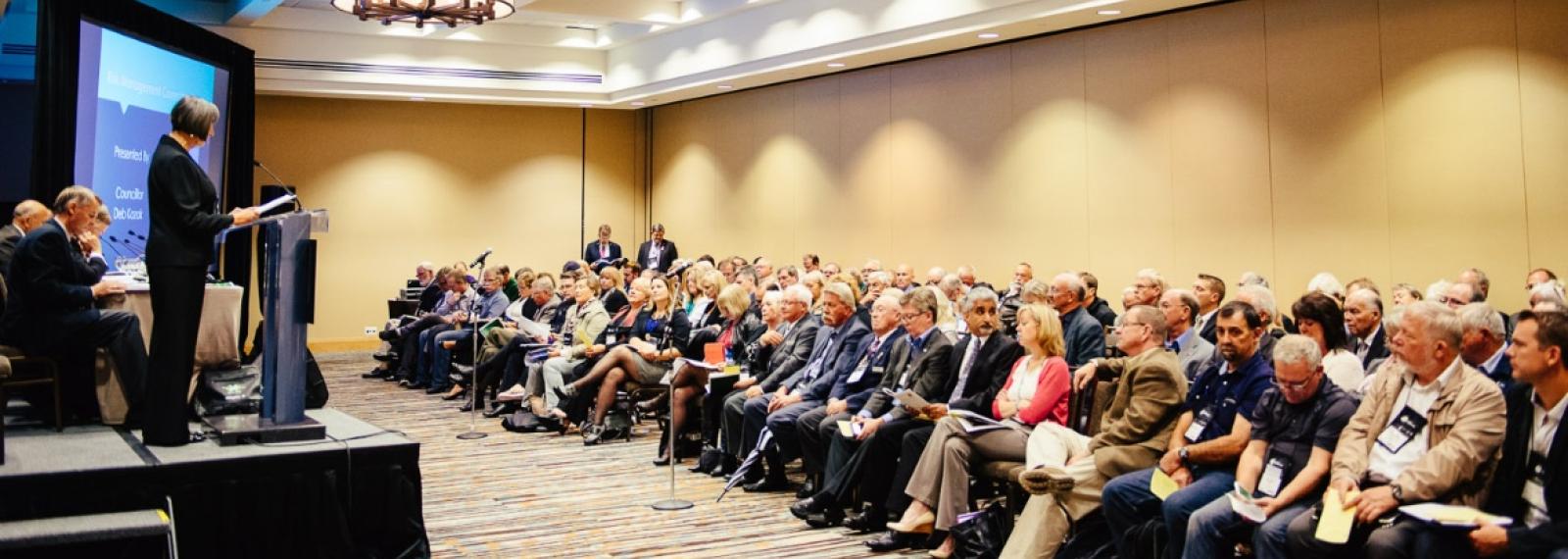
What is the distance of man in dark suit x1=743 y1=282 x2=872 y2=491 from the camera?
20.0ft

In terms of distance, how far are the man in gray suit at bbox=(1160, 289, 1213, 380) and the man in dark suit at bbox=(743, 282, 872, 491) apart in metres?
1.50

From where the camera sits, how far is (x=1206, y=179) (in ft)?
29.6

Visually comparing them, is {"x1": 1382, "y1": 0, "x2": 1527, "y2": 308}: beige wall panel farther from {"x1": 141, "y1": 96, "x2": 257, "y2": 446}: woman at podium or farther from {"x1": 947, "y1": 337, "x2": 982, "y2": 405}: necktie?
{"x1": 141, "y1": 96, "x2": 257, "y2": 446}: woman at podium

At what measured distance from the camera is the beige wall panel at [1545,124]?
705 centimetres

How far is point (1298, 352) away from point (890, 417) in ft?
6.76

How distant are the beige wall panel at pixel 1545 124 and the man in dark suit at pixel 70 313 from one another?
7729 millimetres

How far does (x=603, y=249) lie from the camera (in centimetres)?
1515

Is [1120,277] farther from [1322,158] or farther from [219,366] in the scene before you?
[219,366]

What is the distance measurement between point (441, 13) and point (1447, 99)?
746 centimetres

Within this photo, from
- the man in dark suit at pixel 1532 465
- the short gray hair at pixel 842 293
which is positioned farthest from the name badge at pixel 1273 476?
the short gray hair at pixel 842 293

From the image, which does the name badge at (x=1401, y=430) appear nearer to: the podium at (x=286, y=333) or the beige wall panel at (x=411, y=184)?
the podium at (x=286, y=333)

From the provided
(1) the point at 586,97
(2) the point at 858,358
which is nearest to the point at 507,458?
(2) the point at 858,358

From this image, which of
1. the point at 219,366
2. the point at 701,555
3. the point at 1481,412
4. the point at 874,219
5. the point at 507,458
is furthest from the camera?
the point at 874,219

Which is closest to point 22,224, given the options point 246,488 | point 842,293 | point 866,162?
point 246,488
